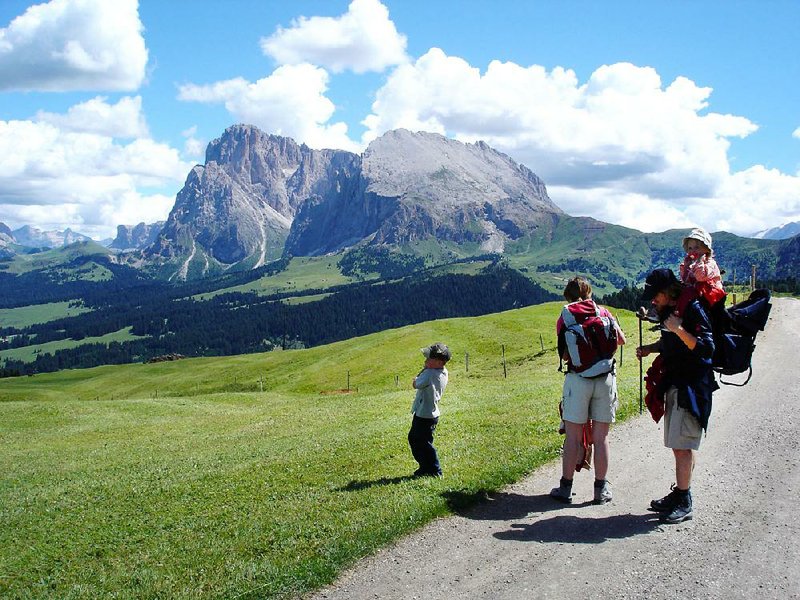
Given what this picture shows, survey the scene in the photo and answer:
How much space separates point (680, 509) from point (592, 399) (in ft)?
8.25

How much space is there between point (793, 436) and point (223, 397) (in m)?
48.4

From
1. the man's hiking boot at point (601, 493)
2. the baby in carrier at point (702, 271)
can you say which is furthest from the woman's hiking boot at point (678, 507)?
the baby in carrier at point (702, 271)

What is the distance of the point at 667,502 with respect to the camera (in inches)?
435

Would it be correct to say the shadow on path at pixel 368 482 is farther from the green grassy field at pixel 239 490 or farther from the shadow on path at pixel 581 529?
the shadow on path at pixel 581 529

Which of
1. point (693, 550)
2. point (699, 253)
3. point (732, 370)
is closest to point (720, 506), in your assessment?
point (693, 550)

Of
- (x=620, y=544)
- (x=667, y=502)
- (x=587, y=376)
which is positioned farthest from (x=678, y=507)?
(x=587, y=376)

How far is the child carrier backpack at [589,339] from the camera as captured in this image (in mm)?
11602

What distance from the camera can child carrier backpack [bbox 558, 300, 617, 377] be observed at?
11.6 metres

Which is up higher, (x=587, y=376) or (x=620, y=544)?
(x=587, y=376)

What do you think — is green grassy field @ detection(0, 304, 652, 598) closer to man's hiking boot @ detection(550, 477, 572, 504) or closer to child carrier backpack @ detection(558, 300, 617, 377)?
man's hiking boot @ detection(550, 477, 572, 504)

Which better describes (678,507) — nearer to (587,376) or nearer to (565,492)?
(565,492)

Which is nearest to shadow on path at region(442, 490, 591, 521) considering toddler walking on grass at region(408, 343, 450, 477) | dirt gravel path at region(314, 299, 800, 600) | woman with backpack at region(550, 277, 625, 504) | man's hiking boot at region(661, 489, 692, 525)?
dirt gravel path at region(314, 299, 800, 600)

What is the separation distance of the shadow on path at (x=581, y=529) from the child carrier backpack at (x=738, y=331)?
326 cm

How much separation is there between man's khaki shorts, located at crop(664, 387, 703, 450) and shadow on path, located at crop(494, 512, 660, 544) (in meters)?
1.53
